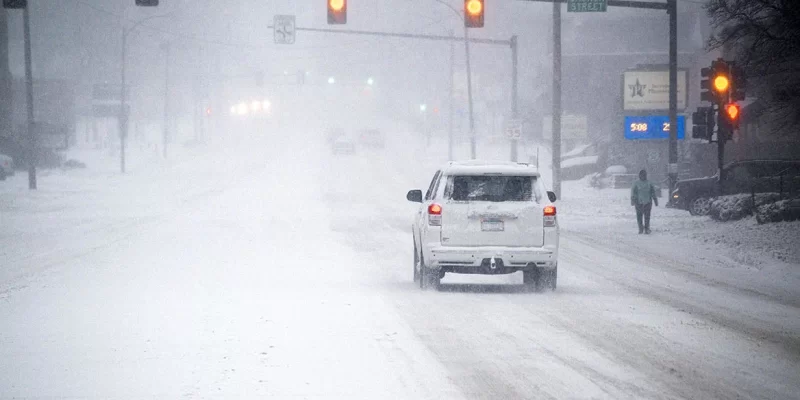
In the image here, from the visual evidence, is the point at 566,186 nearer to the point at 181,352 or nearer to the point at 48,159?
the point at 48,159

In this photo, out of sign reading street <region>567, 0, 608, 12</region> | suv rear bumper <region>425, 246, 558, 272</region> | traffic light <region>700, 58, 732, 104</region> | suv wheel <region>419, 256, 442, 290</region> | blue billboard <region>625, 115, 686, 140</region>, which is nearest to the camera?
suv rear bumper <region>425, 246, 558, 272</region>

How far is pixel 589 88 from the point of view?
80.1m

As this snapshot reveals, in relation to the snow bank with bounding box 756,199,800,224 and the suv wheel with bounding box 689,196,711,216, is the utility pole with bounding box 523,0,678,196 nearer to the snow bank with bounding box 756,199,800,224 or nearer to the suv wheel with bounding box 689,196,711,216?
the suv wheel with bounding box 689,196,711,216

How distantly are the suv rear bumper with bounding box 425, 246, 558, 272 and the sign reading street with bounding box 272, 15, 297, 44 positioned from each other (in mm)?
22322

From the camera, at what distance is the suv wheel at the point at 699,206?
31.4 meters

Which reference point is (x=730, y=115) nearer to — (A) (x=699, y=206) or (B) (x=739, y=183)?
(A) (x=699, y=206)

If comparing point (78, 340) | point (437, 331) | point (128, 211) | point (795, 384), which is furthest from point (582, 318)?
point (128, 211)

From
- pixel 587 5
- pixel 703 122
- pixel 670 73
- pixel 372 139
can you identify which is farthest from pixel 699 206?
pixel 372 139

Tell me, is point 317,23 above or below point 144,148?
above

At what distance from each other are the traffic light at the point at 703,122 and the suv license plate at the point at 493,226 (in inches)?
511

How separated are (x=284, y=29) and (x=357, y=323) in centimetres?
2565

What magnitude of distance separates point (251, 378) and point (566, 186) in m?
43.4

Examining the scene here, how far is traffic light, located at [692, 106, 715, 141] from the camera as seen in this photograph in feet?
88.2

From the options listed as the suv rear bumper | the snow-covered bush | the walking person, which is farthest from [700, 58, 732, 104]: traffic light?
the suv rear bumper
